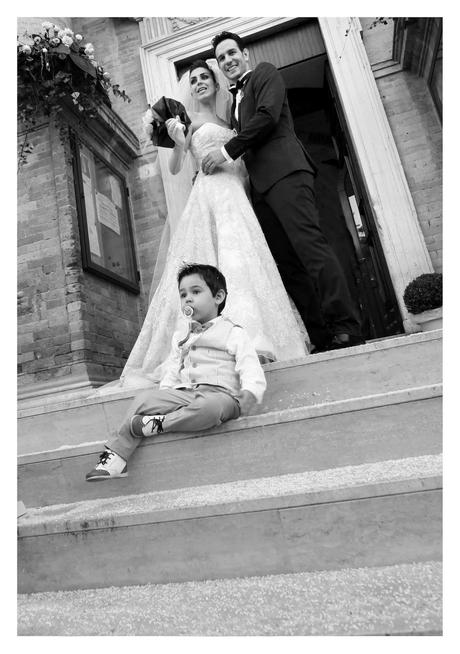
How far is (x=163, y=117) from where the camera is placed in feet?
10.2

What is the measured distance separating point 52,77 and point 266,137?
2066 millimetres

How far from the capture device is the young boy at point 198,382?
5.50 feet

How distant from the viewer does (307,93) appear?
5.74 metres

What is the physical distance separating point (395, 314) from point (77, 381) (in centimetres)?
263

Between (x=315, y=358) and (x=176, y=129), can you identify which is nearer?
(x=315, y=358)

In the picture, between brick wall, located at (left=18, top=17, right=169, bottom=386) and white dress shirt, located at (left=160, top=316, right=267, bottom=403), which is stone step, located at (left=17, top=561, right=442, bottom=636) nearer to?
white dress shirt, located at (left=160, top=316, right=267, bottom=403)

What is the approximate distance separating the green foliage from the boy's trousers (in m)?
2.05

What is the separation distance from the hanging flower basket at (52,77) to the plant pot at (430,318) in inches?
124

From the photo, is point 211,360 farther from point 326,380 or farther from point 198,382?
point 326,380

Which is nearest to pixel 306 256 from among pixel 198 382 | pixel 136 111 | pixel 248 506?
pixel 198 382

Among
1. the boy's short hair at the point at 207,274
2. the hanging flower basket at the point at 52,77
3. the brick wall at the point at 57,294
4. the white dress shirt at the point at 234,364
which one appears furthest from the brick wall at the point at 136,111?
the white dress shirt at the point at 234,364

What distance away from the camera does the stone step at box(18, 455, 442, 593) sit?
1.24 metres

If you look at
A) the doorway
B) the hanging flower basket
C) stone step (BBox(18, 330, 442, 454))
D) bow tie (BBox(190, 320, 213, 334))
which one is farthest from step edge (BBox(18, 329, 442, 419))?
the hanging flower basket
